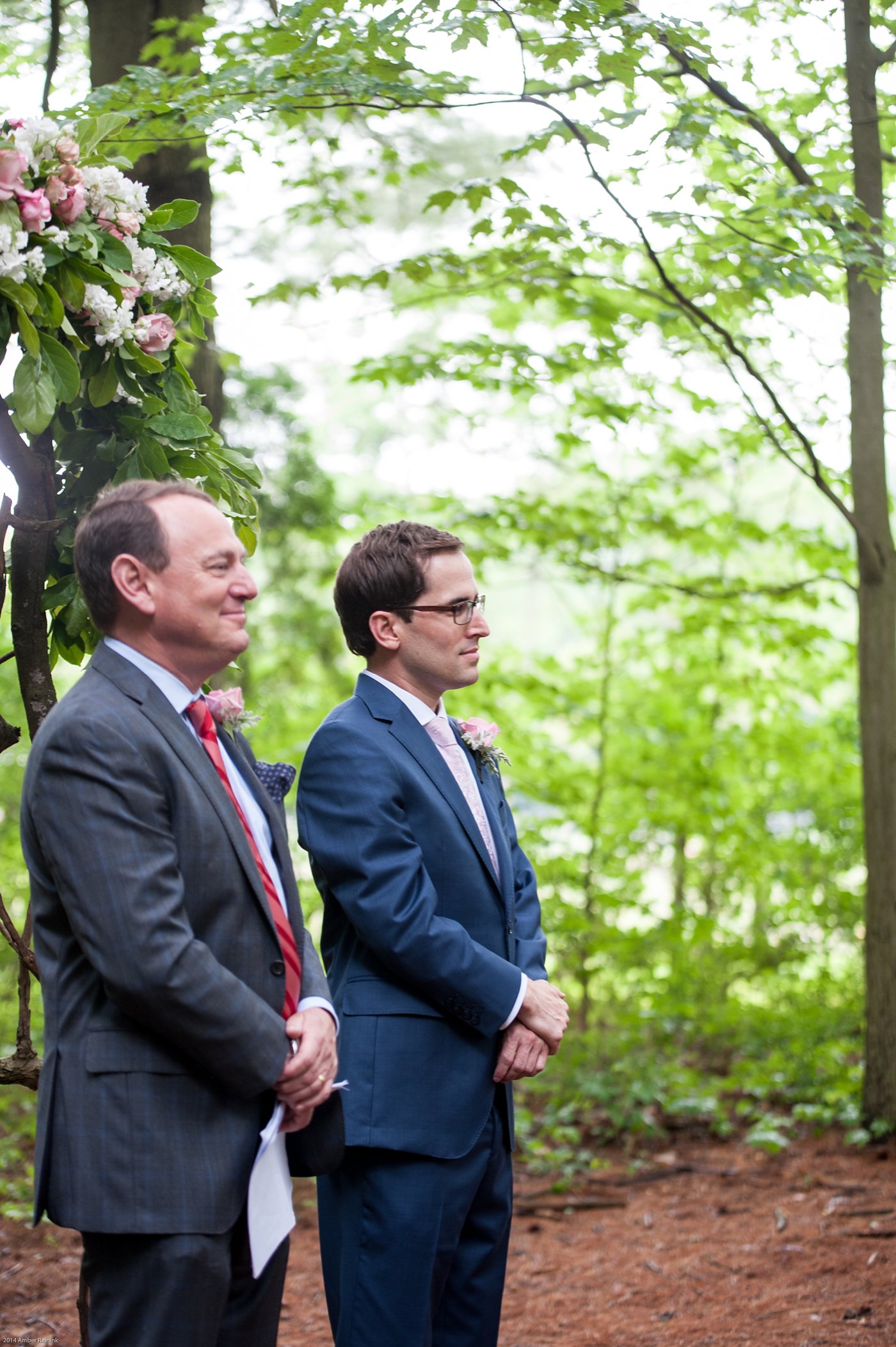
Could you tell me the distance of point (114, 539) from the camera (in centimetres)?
185

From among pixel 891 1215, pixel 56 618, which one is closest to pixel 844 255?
pixel 56 618

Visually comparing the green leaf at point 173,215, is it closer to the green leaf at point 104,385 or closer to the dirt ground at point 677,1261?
the green leaf at point 104,385

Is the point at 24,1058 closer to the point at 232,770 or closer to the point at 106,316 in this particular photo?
the point at 232,770

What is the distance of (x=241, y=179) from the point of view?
22.0 feet

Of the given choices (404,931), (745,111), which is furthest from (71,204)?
(745,111)

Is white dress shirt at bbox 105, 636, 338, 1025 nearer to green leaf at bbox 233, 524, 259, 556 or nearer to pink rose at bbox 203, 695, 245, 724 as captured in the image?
pink rose at bbox 203, 695, 245, 724

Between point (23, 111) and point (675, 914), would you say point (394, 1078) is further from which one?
point (675, 914)

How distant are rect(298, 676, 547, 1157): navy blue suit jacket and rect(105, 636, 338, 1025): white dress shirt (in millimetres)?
266

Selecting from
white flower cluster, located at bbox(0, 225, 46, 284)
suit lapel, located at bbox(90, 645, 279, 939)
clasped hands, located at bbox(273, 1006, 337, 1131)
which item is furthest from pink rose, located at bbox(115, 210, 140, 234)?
clasped hands, located at bbox(273, 1006, 337, 1131)

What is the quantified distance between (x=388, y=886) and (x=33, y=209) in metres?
1.36

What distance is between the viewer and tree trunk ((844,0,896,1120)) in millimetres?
5023

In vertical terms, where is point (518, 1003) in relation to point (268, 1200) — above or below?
above

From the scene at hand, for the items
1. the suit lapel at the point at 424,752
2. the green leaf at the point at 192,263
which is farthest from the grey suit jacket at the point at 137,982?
the green leaf at the point at 192,263

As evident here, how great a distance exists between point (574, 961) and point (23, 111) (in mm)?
5336
